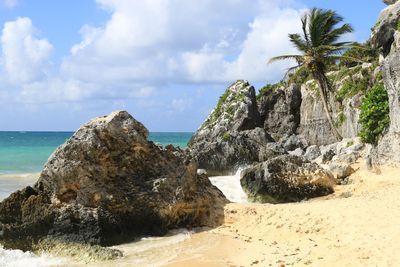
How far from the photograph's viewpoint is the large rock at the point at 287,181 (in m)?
16.1

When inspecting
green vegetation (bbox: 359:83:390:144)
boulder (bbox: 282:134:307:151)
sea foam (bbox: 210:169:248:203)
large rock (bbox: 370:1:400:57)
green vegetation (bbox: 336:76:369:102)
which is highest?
large rock (bbox: 370:1:400:57)

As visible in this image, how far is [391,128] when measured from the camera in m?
18.4


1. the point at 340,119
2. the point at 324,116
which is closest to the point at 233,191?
the point at 340,119

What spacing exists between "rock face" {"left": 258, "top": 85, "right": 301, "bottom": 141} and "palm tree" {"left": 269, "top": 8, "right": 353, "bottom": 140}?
5.60 m

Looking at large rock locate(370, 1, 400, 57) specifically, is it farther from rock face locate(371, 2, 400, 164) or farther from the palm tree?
the palm tree

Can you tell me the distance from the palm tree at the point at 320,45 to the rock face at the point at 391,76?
10.6m

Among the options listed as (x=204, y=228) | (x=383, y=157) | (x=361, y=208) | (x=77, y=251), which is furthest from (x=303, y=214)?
(x=383, y=157)

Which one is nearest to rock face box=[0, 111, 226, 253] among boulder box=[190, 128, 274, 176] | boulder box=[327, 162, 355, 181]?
boulder box=[327, 162, 355, 181]

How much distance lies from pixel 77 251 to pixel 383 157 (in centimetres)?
1237

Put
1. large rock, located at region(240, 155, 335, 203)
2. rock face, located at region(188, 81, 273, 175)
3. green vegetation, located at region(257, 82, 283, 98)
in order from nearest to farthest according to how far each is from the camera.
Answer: large rock, located at region(240, 155, 335, 203) < rock face, located at region(188, 81, 273, 175) < green vegetation, located at region(257, 82, 283, 98)

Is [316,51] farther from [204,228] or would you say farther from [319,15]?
[204,228]

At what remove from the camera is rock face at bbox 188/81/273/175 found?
28609 millimetres

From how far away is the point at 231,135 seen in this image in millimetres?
30078

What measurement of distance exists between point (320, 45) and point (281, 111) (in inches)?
330
